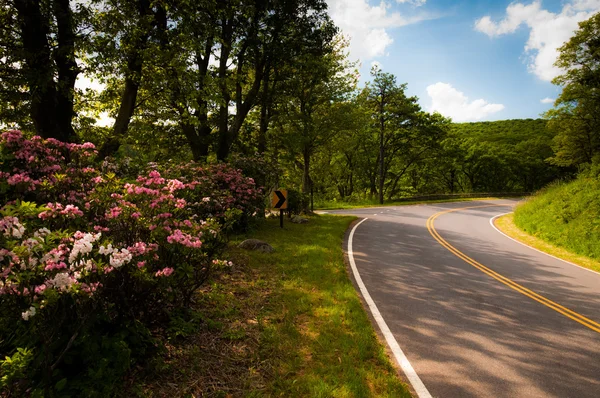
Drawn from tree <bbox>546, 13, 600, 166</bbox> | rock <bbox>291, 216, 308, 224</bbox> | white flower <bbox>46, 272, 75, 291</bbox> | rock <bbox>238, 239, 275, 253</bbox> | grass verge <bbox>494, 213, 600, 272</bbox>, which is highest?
tree <bbox>546, 13, 600, 166</bbox>

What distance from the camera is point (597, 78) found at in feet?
86.1

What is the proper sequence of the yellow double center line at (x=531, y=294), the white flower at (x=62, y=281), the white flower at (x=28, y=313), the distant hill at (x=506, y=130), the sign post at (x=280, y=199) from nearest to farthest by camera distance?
the white flower at (x=28, y=313) → the white flower at (x=62, y=281) → the yellow double center line at (x=531, y=294) → the sign post at (x=280, y=199) → the distant hill at (x=506, y=130)

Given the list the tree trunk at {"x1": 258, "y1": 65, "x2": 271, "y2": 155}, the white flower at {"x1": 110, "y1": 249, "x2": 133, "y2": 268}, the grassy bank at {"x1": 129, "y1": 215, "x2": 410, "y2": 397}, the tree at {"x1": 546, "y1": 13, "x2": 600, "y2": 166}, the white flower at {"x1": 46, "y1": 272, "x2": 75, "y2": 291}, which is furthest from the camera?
the tree at {"x1": 546, "y1": 13, "x2": 600, "y2": 166}

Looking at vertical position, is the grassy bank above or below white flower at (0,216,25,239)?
below

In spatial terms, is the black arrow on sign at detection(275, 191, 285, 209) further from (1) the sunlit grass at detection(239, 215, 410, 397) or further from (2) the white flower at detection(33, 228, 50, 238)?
(2) the white flower at detection(33, 228, 50, 238)

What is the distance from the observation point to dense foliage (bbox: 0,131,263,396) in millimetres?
2783

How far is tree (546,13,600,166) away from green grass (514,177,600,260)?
9.15 m

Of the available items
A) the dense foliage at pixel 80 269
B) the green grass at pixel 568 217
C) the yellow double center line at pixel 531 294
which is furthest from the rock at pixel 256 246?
the green grass at pixel 568 217

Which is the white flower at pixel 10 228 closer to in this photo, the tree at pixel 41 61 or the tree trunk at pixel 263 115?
the tree at pixel 41 61

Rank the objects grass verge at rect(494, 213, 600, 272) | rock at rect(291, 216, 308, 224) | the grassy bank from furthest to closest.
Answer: rock at rect(291, 216, 308, 224), grass verge at rect(494, 213, 600, 272), the grassy bank

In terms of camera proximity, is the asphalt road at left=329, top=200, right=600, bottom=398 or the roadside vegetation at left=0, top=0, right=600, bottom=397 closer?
the roadside vegetation at left=0, top=0, right=600, bottom=397

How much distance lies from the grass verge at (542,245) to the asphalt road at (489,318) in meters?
0.80

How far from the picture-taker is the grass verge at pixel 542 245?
11555 mm

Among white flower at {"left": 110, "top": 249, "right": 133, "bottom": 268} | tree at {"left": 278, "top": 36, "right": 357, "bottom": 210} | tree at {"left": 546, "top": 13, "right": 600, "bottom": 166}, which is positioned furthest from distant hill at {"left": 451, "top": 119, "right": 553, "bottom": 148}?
white flower at {"left": 110, "top": 249, "right": 133, "bottom": 268}
